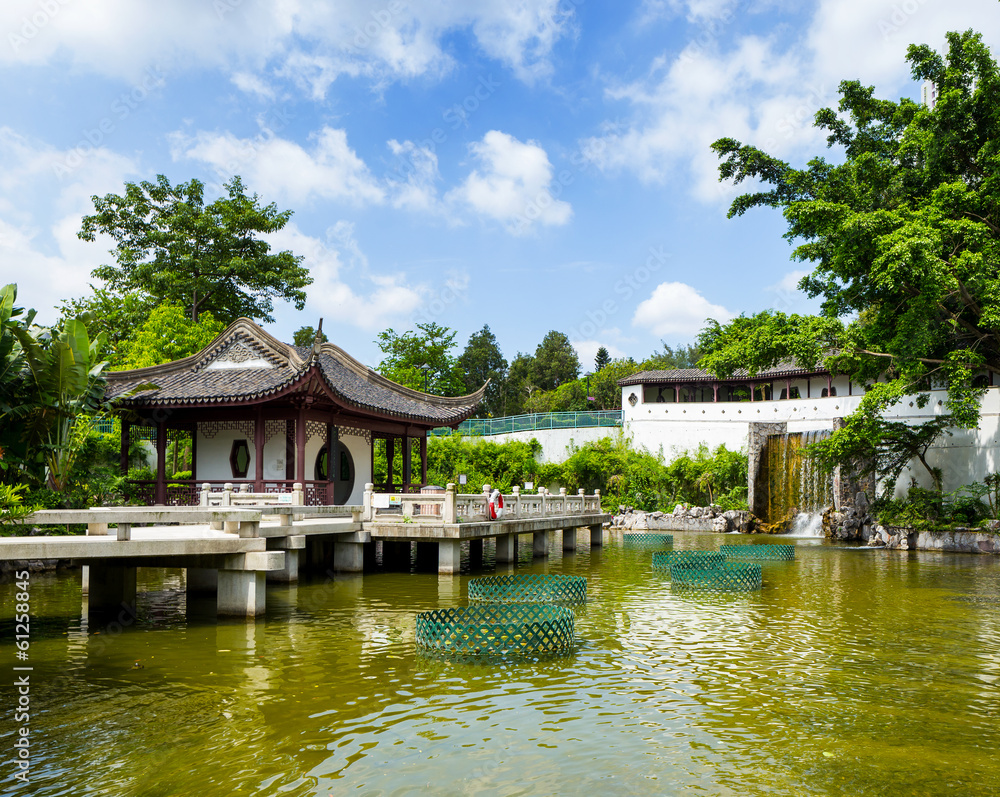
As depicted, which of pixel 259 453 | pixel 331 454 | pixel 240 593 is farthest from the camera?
pixel 331 454

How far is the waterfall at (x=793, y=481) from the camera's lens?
35.0 m

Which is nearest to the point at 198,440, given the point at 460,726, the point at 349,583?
the point at 349,583

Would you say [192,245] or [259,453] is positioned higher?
[192,245]

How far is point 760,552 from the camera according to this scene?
76.3 feet

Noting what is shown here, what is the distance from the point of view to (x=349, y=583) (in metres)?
17.0

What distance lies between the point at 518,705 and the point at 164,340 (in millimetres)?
28074

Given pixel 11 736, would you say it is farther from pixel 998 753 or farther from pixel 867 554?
pixel 867 554

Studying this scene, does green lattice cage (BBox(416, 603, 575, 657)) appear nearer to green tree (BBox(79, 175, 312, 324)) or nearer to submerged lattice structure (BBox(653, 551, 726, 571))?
submerged lattice structure (BBox(653, 551, 726, 571))

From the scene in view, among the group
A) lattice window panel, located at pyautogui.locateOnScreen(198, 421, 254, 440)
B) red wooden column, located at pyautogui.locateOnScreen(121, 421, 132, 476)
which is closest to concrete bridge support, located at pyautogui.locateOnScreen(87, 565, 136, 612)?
lattice window panel, located at pyautogui.locateOnScreen(198, 421, 254, 440)

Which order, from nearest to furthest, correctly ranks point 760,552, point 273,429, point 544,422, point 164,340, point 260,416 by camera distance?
point 260,416
point 273,429
point 760,552
point 164,340
point 544,422

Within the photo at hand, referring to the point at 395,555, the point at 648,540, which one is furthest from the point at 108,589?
the point at 648,540

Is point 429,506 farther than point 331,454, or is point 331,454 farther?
point 331,454

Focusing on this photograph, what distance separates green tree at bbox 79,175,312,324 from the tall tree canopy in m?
23.3

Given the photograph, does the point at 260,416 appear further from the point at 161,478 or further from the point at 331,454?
the point at 161,478
